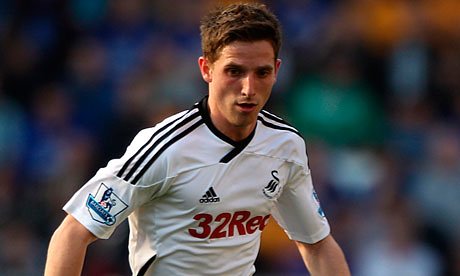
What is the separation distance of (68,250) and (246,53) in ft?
3.66

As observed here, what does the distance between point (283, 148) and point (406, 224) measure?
13.3 feet

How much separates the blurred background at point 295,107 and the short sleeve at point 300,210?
3192 millimetres

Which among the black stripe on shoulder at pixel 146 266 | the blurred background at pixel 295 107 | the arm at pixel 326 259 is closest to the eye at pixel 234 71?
the black stripe on shoulder at pixel 146 266

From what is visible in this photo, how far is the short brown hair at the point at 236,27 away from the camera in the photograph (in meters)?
4.79

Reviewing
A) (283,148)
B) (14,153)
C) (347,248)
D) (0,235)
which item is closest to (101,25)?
(14,153)

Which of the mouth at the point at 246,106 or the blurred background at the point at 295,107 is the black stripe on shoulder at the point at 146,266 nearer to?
the mouth at the point at 246,106

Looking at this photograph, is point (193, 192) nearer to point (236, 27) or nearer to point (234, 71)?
point (234, 71)

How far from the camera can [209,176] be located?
16.1 feet

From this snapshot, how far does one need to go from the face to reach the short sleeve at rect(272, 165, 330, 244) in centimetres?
51

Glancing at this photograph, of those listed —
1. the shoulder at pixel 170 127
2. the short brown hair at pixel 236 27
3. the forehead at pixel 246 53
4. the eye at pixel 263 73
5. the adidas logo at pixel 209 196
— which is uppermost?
the short brown hair at pixel 236 27

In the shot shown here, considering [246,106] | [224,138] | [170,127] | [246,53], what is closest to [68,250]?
[170,127]

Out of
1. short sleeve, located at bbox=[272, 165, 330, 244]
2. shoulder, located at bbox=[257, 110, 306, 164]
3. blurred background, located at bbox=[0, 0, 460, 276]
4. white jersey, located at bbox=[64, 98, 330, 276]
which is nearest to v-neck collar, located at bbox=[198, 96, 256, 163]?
white jersey, located at bbox=[64, 98, 330, 276]

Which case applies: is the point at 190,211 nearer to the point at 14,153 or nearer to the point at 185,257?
the point at 185,257

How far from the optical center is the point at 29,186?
999 centimetres
